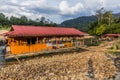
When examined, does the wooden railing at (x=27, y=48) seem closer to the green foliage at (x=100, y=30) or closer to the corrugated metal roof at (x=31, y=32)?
the corrugated metal roof at (x=31, y=32)

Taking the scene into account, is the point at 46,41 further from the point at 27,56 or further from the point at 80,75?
the point at 80,75

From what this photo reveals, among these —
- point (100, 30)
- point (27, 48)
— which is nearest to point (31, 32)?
point (27, 48)

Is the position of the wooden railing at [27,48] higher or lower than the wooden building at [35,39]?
lower

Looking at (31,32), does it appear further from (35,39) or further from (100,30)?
(100,30)

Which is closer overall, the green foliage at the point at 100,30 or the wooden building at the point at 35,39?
the wooden building at the point at 35,39

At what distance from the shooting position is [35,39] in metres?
31.6

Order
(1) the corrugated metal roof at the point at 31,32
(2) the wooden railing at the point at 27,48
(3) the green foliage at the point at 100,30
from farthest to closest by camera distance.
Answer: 1. (3) the green foliage at the point at 100,30
2. (1) the corrugated metal roof at the point at 31,32
3. (2) the wooden railing at the point at 27,48

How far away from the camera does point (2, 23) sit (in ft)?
330

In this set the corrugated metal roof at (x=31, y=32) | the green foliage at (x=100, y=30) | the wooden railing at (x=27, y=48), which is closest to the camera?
the wooden railing at (x=27, y=48)

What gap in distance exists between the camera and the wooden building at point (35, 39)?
29.0 metres

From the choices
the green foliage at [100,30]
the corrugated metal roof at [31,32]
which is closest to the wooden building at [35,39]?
the corrugated metal roof at [31,32]

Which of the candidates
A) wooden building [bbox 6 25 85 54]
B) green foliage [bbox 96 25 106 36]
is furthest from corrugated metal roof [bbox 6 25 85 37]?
green foliage [bbox 96 25 106 36]

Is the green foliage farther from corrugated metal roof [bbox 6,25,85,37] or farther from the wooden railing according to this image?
the wooden railing

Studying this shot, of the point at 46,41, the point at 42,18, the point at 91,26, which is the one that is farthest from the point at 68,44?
the point at 42,18
